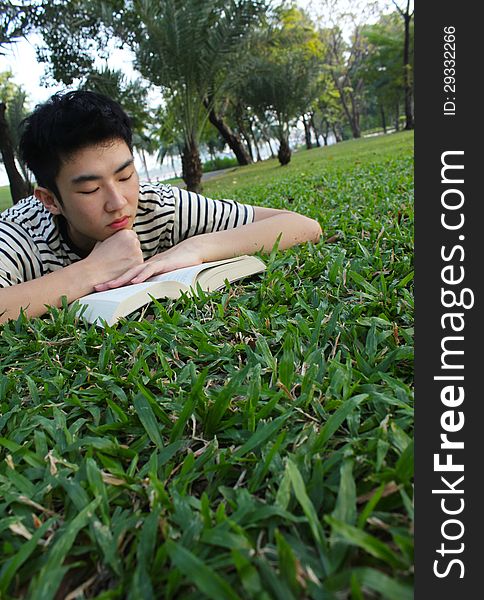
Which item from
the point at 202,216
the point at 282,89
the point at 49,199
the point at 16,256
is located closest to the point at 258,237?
the point at 202,216

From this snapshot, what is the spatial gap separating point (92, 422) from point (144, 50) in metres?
8.34

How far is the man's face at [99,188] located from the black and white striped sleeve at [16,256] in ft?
0.70

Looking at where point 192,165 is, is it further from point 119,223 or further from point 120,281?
point 120,281

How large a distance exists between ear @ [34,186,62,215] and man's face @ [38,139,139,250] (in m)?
0.04

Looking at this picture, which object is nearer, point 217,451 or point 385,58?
point 217,451

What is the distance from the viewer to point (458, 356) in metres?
0.76

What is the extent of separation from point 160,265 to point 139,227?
0.42 m

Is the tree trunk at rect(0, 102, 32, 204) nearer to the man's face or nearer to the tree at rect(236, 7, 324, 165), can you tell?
the tree at rect(236, 7, 324, 165)

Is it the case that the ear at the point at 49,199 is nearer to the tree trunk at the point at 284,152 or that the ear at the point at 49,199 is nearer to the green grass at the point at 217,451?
the green grass at the point at 217,451

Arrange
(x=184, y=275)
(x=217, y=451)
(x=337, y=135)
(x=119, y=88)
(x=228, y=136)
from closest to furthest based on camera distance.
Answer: (x=217, y=451), (x=184, y=275), (x=119, y=88), (x=228, y=136), (x=337, y=135)

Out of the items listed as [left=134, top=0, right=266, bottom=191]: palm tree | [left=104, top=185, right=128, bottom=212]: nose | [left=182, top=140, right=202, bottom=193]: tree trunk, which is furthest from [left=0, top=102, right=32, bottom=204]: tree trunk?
[left=104, top=185, right=128, bottom=212]: nose

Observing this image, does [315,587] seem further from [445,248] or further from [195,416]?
[445,248]

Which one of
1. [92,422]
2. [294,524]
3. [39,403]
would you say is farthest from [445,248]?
[39,403]

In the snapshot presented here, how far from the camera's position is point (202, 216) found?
7.66 ft
